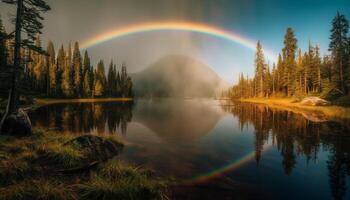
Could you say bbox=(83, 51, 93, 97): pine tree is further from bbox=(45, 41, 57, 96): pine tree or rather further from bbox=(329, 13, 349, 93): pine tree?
bbox=(329, 13, 349, 93): pine tree

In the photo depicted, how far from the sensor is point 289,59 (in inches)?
2844

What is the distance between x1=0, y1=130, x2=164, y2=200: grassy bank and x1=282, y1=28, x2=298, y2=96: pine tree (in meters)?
72.7

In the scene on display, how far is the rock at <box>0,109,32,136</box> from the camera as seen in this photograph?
42.0 feet

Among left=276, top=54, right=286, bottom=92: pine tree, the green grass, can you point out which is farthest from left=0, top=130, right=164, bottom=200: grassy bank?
left=276, top=54, right=286, bottom=92: pine tree

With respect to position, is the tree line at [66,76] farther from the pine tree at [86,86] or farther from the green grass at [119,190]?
the green grass at [119,190]

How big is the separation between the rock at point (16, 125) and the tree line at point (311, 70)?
58.1 m

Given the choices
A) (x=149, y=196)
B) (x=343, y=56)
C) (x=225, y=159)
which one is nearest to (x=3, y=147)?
(x=149, y=196)

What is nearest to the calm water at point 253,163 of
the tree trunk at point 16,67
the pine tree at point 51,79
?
the tree trunk at point 16,67

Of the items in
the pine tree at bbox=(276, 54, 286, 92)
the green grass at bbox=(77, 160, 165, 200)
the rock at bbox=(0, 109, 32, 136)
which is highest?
the pine tree at bbox=(276, 54, 286, 92)

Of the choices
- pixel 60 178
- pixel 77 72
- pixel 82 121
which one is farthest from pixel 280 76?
pixel 60 178

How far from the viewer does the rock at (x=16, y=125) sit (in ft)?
42.0

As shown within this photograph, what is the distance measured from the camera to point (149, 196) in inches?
252

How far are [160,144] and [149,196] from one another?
8.39m

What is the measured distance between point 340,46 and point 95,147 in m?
64.1
